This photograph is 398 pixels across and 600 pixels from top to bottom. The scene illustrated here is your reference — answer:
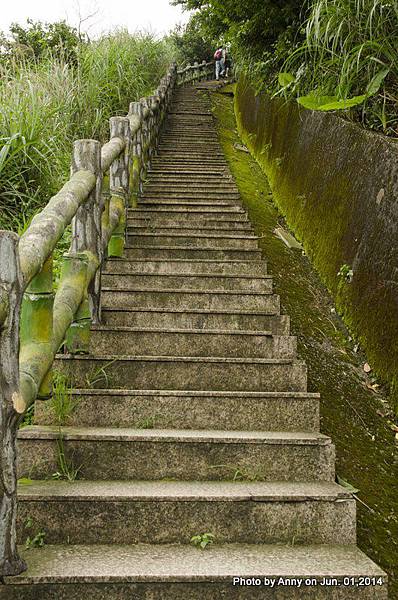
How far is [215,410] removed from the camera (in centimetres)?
273

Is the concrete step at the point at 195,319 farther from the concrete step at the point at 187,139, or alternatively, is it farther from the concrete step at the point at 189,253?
the concrete step at the point at 187,139

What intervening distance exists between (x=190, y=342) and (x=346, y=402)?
3.02 feet

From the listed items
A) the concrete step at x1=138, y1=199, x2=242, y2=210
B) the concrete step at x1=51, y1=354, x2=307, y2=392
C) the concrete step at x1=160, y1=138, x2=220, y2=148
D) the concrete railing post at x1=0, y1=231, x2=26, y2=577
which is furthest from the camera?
the concrete step at x1=160, y1=138, x2=220, y2=148

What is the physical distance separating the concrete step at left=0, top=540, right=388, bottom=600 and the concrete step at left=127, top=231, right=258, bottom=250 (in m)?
3.00

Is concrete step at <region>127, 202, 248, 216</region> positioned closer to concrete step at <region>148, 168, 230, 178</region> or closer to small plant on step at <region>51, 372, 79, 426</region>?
concrete step at <region>148, 168, 230, 178</region>

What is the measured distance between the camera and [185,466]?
8.04 feet

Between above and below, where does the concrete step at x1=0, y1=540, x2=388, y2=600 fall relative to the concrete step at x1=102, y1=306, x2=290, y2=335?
below

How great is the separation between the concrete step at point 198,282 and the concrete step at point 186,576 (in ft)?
6.92

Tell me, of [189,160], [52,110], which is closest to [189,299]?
[52,110]

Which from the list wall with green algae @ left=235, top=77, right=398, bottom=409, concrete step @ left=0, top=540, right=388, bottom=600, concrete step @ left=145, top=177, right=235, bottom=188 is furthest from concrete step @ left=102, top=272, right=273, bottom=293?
concrete step @ left=145, top=177, right=235, bottom=188

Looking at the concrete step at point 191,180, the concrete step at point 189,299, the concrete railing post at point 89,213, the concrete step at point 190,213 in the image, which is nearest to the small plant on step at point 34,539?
the concrete railing post at point 89,213

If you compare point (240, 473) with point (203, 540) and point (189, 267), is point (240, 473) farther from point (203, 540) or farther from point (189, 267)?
point (189, 267)

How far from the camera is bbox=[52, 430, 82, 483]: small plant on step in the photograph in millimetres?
2371

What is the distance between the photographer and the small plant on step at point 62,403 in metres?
2.61
